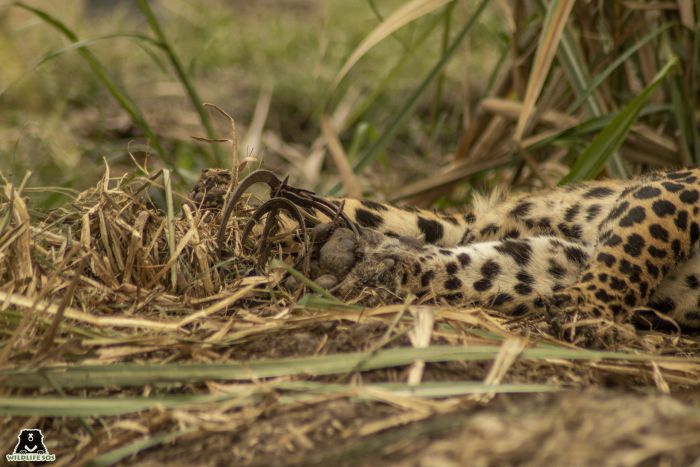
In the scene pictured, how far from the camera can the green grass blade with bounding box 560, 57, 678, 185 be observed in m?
3.55

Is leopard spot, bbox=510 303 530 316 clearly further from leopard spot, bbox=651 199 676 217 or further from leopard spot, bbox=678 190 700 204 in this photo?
leopard spot, bbox=678 190 700 204

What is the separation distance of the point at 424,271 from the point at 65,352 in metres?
1.41

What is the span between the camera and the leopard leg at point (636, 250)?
2.86 metres

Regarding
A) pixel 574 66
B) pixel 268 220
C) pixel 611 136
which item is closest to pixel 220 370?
pixel 268 220

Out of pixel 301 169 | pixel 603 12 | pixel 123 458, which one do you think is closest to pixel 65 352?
pixel 123 458

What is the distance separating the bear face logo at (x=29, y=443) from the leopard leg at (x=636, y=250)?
5.16ft

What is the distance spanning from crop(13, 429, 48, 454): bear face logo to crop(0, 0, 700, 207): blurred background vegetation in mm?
1065

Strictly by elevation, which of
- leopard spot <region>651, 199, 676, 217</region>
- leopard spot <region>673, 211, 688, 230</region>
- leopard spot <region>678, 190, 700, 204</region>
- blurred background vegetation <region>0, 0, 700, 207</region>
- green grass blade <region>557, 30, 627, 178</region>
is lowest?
blurred background vegetation <region>0, 0, 700, 207</region>

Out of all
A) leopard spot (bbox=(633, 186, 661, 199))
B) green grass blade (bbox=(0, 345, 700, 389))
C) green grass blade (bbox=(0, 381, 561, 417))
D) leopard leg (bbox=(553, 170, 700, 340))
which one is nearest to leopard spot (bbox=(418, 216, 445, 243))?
leopard leg (bbox=(553, 170, 700, 340))

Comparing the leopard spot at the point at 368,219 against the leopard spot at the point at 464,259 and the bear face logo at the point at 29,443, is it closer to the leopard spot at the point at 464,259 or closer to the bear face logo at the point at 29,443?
the leopard spot at the point at 464,259

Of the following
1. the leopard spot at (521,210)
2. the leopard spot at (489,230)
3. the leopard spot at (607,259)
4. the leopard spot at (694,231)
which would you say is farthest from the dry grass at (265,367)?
the leopard spot at (489,230)

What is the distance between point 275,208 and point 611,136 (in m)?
1.60

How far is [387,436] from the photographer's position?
166cm

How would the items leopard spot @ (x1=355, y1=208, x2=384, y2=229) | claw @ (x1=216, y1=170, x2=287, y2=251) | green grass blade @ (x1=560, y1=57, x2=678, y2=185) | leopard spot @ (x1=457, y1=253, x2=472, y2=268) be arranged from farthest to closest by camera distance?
green grass blade @ (x1=560, y1=57, x2=678, y2=185)
leopard spot @ (x1=355, y1=208, x2=384, y2=229)
leopard spot @ (x1=457, y1=253, x2=472, y2=268)
claw @ (x1=216, y1=170, x2=287, y2=251)
